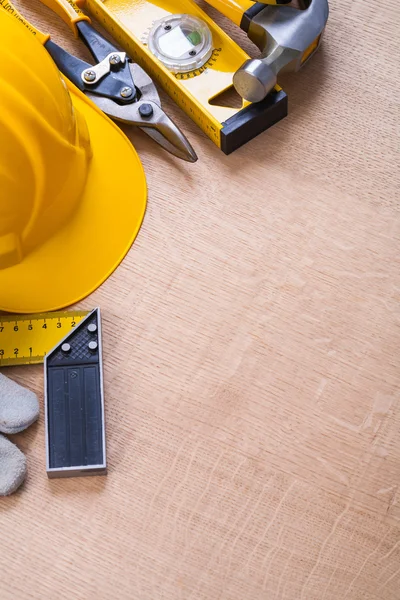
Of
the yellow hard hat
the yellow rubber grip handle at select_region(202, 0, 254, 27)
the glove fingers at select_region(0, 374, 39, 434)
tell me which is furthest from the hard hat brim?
the yellow rubber grip handle at select_region(202, 0, 254, 27)

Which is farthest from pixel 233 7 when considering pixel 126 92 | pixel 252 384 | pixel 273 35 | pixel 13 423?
pixel 13 423

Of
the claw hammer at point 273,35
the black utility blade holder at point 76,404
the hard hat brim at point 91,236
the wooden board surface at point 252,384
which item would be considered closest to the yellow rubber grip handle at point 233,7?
the claw hammer at point 273,35

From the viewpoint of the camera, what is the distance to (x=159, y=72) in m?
1.02

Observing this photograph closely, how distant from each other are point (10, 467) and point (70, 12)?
60cm

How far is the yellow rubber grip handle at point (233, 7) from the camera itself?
1.01 meters

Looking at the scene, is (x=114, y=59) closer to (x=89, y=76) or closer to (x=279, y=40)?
(x=89, y=76)

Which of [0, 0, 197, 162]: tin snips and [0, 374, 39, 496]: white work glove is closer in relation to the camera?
[0, 374, 39, 496]: white work glove

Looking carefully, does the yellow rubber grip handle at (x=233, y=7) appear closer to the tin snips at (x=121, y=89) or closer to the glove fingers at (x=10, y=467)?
the tin snips at (x=121, y=89)

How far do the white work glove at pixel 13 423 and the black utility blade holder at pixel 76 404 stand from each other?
0.07 feet

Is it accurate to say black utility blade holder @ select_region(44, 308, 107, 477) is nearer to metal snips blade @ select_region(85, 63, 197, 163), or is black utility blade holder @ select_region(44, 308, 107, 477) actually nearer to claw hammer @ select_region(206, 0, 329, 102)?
metal snips blade @ select_region(85, 63, 197, 163)

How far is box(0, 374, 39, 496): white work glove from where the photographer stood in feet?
2.84

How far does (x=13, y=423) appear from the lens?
0.88m

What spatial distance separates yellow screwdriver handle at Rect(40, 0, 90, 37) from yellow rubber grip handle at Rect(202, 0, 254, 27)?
173 mm

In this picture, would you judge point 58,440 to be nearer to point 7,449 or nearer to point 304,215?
point 7,449
